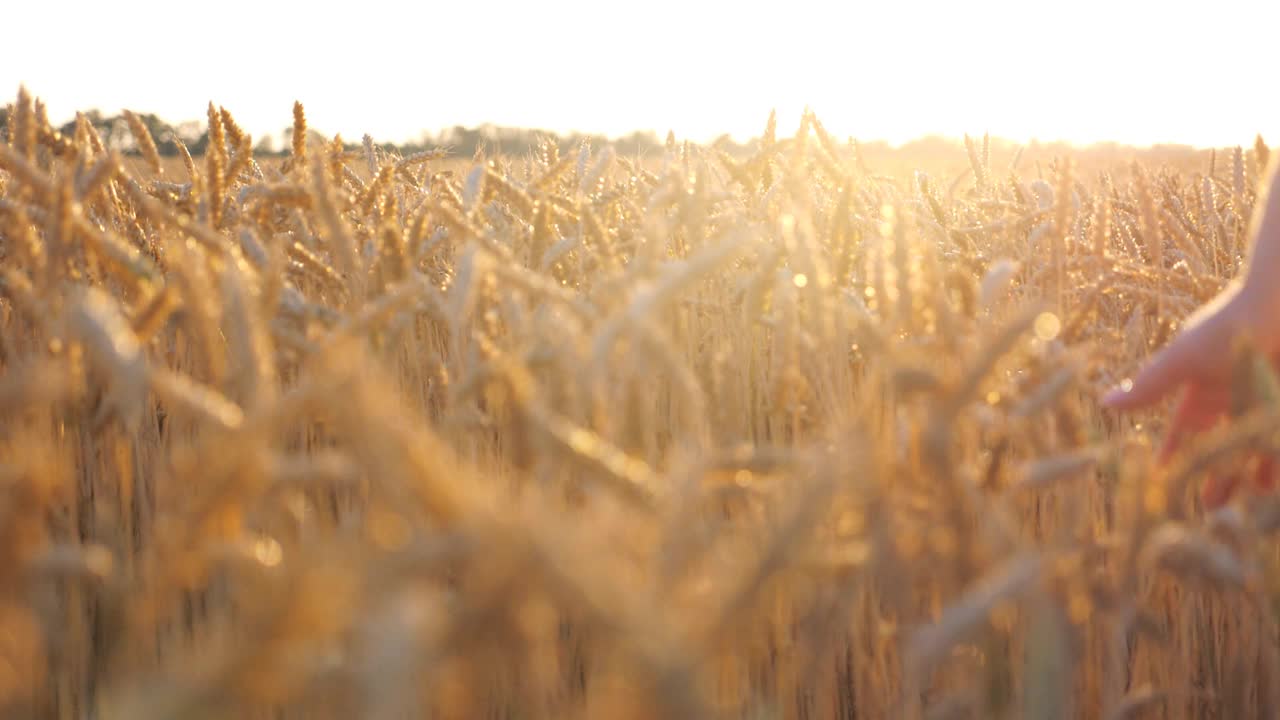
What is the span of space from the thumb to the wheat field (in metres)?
0.05

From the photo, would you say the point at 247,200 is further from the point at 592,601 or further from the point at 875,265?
the point at 592,601

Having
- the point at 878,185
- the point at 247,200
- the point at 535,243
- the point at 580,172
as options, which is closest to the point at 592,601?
the point at 535,243

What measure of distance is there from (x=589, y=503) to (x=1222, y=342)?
607 millimetres

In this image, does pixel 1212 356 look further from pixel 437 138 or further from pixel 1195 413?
pixel 437 138

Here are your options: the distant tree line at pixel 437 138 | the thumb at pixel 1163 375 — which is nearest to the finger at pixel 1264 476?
the thumb at pixel 1163 375

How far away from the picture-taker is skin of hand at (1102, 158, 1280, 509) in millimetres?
986

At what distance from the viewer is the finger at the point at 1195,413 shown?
1.04m

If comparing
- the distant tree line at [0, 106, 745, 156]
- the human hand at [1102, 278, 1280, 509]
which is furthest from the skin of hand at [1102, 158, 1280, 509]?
Result: the distant tree line at [0, 106, 745, 156]

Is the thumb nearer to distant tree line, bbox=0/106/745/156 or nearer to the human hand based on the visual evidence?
the human hand

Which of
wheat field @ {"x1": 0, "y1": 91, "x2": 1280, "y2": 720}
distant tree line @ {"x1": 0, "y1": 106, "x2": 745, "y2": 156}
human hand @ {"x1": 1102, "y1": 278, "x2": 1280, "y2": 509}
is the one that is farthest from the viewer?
distant tree line @ {"x1": 0, "y1": 106, "x2": 745, "y2": 156}

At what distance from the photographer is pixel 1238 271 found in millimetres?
2297

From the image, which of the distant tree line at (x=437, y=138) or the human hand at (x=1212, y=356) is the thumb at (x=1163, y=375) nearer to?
the human hand at (x=1212, y=356)

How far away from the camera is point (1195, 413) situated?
1.05 metres

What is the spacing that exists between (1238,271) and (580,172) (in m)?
1.45
